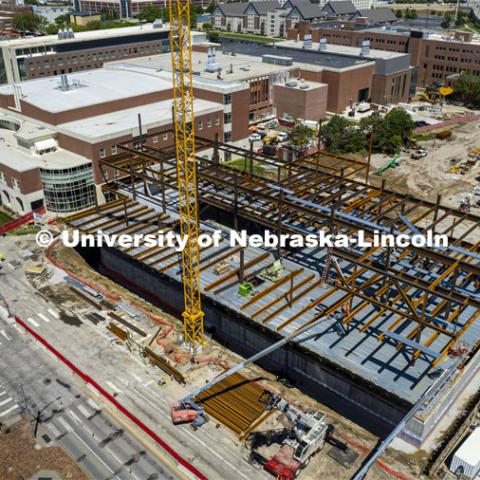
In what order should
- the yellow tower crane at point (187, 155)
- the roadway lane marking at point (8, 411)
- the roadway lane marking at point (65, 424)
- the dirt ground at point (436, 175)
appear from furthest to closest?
the dirt ground at point (436, 175) < the roadway lane marking at point (8, 411) < the roadway lane marking at point (65, 424) < the yellow tower crane at point (187, 155)

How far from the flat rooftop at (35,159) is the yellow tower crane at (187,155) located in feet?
115

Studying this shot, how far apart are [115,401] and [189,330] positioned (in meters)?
10.6

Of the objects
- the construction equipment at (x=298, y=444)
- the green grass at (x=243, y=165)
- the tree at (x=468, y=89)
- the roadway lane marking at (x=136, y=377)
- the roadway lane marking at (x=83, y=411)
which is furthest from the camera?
the tree at (x=468, y=89)

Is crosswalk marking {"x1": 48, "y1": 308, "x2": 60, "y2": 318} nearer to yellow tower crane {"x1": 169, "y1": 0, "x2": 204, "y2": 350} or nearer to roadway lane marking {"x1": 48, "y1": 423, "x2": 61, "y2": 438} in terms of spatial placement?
yellow tower crane {"x1": 169, "y1": 0, "x2": 204, "y2": 350}

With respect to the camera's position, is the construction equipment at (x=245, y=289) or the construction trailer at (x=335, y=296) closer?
A: the construction trailer at (x=335, y=296)

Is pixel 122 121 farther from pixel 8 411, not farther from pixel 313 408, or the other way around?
pixel 313 408

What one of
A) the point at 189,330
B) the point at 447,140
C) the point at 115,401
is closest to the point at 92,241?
the point at 189,330

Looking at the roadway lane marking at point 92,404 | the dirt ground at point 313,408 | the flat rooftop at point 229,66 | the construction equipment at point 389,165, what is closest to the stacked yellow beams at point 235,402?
the dirt ground at point 313,408

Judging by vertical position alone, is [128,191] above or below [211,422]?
above

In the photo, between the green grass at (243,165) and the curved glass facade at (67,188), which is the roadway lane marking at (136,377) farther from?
the green grass at (243,165)

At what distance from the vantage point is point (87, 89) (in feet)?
335

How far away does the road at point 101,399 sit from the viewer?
41031mm

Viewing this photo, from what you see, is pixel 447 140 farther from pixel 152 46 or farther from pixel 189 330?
pixel 152 46

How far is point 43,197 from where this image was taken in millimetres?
80625
